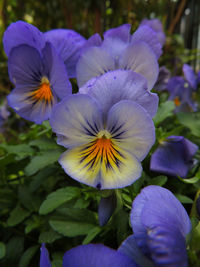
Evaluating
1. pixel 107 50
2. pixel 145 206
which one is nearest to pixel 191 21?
pixel 107 50

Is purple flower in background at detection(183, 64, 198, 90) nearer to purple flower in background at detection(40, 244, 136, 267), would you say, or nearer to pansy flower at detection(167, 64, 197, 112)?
pansy flower at detection(167, 64, 197, 112)

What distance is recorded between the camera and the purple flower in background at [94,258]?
27cm

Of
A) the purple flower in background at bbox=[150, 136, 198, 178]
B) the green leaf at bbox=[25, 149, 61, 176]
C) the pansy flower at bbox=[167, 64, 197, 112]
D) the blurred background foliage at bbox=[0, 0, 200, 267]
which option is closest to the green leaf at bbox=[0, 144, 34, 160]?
the blurred background foliage at bbox=[0, 0, 200, 267]

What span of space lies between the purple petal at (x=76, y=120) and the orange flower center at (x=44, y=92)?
13cm

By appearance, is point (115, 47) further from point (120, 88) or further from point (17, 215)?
point (17, 215)

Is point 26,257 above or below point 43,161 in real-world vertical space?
below

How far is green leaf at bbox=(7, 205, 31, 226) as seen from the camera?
645 mm

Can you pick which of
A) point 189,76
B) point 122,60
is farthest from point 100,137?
point 189,76

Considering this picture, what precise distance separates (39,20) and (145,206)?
2.99 m

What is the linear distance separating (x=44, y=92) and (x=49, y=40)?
95 mm

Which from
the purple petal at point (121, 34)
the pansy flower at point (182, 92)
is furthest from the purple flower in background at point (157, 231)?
the pansy flower at point (182, 92)

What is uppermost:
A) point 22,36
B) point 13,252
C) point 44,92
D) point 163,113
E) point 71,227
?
point 22,36

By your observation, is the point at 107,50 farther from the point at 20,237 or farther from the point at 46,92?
the point at 20,237

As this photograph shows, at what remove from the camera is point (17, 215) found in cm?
67
